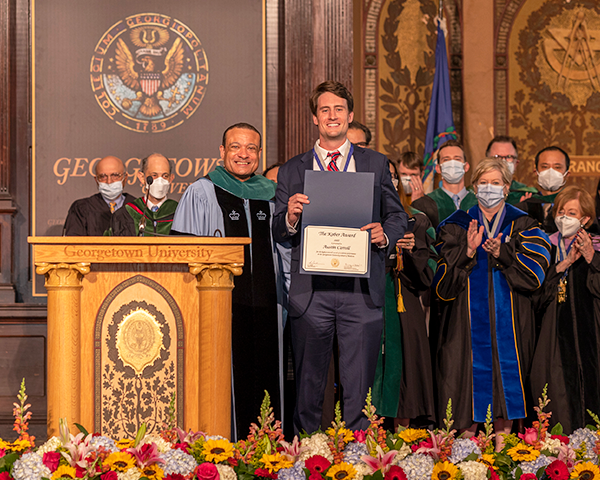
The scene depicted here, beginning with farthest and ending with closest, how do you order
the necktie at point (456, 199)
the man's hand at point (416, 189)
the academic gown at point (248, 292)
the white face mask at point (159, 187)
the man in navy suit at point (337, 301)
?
the man's hand at point (416, 189), the necktie at point (456, 199), the white face mask at point (159, 187), the academic gown at point (248, 292), the man in navy suit at point (337, 301)

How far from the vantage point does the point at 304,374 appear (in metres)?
3.33

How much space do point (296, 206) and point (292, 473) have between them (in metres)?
1.26

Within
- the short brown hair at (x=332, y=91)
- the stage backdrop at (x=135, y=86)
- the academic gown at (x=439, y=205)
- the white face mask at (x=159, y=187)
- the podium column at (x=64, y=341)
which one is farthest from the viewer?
the stage backdrop at (x=135, y=86)

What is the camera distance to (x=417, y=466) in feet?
7.45

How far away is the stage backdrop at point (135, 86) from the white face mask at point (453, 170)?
1.47 m

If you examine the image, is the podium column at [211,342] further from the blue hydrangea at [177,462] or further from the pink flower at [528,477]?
the pink flower at [528,477]

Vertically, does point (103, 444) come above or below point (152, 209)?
below

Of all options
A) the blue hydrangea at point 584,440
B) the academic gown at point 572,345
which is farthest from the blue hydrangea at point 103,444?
the academic gown at point 572,345

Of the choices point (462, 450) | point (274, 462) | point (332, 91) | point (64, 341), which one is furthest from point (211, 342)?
point (332, 91)

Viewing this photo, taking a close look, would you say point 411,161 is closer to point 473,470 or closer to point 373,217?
point 373,217

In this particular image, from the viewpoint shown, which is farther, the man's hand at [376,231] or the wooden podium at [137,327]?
the man's hand at [376,231]

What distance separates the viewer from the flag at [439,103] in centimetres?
675

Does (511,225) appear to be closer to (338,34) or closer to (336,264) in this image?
(336,264)

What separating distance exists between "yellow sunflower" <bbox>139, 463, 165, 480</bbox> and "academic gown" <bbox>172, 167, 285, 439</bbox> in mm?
1554
